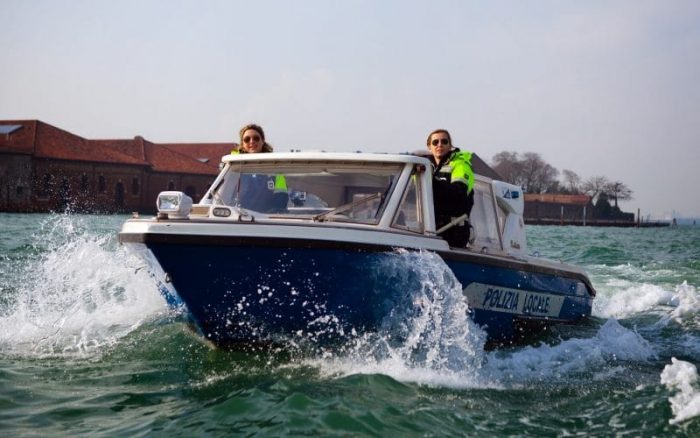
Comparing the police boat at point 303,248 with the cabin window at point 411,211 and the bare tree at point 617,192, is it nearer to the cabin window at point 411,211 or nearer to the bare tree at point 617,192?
the cabin window at point 411,211

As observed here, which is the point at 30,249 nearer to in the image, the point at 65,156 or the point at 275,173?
the point at 275,173

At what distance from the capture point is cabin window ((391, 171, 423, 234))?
618 centimetres

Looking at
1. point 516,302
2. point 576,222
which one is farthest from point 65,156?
point 576,222

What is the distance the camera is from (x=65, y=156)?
52531 millimetres

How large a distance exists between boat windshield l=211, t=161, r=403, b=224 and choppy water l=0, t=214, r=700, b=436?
0.74 m

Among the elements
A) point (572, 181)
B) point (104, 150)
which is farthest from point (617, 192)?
point (104, 150)

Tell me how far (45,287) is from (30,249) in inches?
267

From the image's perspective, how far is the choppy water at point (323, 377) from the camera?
462 cm

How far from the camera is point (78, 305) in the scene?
7.92 meters

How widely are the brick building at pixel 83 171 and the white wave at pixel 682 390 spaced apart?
4843 cm

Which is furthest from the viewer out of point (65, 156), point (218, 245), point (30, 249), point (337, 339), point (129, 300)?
point (65, 156)

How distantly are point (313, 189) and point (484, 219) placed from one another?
2.08 metres

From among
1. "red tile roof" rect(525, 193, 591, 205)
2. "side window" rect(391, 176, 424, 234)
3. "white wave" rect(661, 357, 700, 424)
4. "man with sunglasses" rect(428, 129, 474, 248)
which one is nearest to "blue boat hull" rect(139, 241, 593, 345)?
"side window" rect(391, 176, 424, 234)

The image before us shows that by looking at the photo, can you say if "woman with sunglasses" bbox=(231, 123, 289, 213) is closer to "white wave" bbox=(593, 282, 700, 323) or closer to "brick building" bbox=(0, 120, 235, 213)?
"white wave" bbox=(593, 282, 700, 323)
